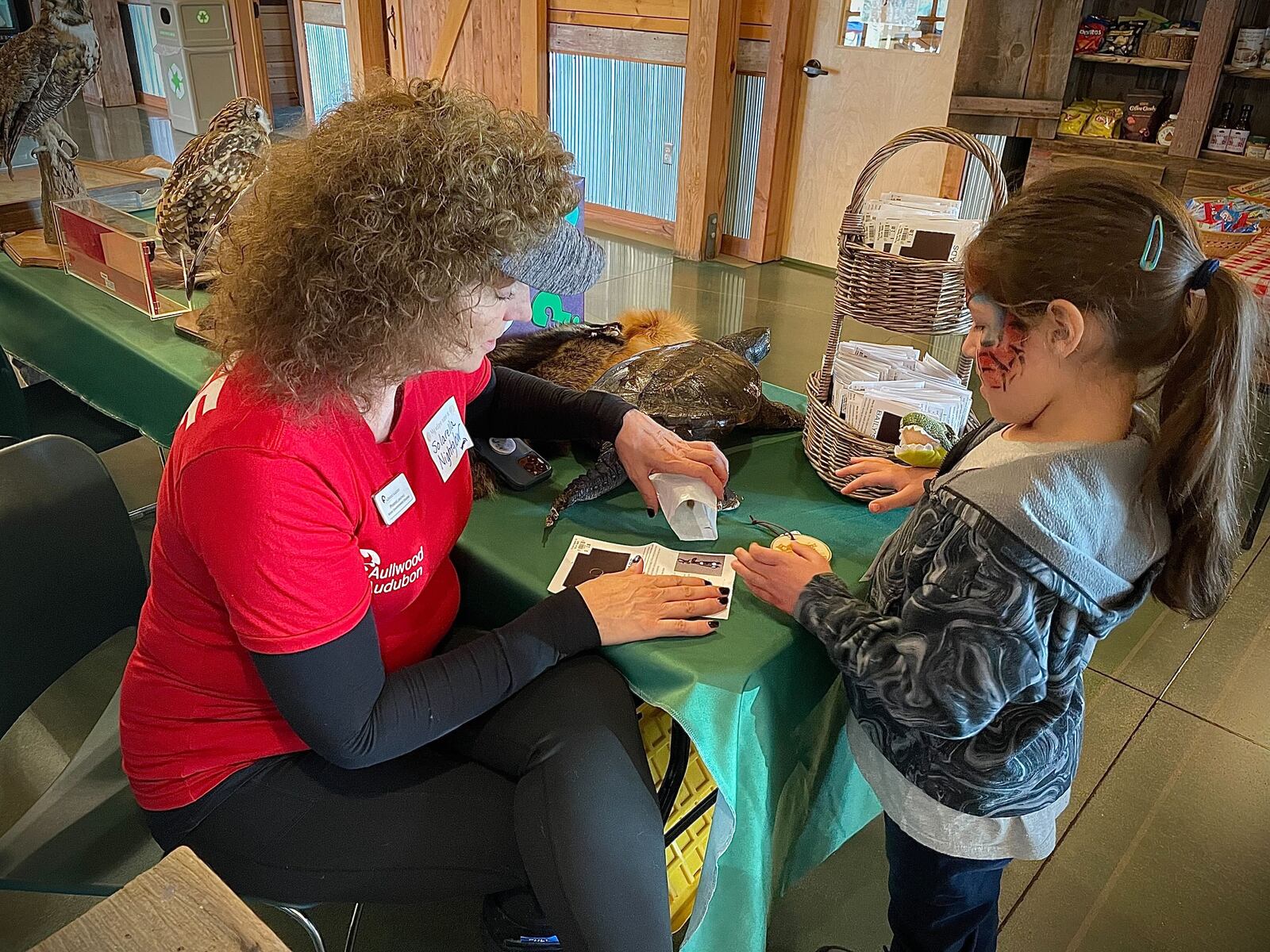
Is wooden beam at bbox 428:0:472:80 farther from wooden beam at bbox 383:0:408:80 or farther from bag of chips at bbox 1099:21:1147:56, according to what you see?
bag of chips at bbox 1099:21:1147:56

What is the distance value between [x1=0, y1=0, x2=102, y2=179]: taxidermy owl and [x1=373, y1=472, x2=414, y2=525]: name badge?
6.47 feet

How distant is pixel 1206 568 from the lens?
3.24 ft

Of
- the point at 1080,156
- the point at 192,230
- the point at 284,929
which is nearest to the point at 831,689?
the point at 284,929

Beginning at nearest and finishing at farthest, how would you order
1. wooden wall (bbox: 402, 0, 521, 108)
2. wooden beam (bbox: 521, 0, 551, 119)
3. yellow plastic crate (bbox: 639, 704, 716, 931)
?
yellow plastic crate (bbox: 639, 704, 716, 931) → wooden beam (bbox: 521, 0, 551, 119) → wooden wall (bbox: 402, 0, 521, 108)

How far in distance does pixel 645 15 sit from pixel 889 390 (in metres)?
4.29

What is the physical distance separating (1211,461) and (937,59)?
13.0 ft

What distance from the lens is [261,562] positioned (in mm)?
909

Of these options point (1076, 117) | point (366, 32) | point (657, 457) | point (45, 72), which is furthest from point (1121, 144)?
point (366, 32)

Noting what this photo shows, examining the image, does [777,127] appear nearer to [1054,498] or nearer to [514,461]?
[514,461]

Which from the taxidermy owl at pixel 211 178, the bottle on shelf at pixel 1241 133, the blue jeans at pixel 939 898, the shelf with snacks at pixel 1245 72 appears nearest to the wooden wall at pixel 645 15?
the shelf with snacks at pixel 1245 72

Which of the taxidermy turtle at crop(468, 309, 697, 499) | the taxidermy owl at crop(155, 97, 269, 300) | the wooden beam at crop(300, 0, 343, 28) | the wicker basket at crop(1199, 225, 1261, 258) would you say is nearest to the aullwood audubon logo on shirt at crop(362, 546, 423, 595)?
the taxidermy turtle at crop(468, 309, 697, 499)

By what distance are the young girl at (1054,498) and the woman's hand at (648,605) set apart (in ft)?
0.42

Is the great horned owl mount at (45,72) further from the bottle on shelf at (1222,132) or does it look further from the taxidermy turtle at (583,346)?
the bottle on shelf at (1222,132)

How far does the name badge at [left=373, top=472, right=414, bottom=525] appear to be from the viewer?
1076 mm
